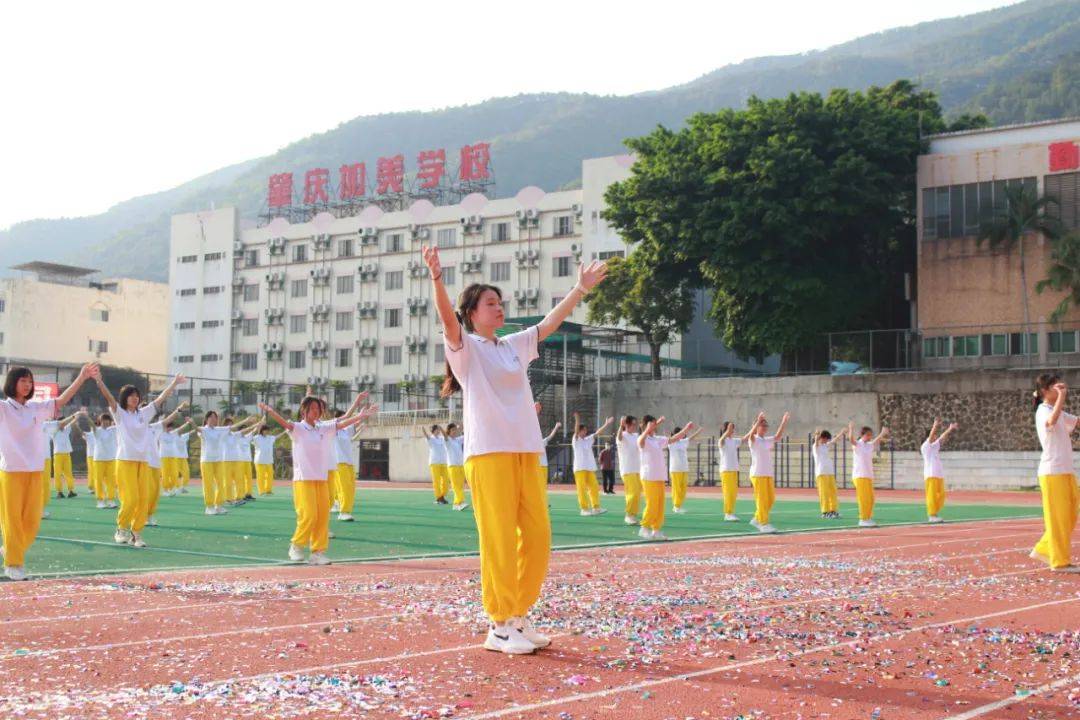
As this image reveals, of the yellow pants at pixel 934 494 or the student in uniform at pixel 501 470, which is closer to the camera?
the student in uniform at pixel 501 470

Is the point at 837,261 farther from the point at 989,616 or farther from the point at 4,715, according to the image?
the point at 4,715

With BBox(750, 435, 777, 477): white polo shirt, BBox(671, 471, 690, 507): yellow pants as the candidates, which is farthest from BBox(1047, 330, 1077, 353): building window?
BBox(750, 435, 777, 477): white polo shirt

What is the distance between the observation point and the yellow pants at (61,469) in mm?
27234

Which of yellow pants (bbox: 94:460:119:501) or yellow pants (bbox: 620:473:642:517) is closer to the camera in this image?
yellow pants (bbox: 620:473:642:517)

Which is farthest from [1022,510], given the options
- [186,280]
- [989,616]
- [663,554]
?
[186,280]

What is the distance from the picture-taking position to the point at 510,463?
6.82 m

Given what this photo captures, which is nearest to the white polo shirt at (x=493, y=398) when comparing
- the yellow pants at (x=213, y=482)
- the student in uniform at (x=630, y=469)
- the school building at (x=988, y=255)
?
the student in uniform at (x=630, y=469)

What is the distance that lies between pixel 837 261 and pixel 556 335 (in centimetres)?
1187

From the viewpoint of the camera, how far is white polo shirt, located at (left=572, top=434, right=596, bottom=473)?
24.8m

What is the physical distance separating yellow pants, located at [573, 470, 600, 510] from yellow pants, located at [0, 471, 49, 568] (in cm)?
1457

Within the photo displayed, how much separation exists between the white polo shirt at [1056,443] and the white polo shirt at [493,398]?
22.8 feet

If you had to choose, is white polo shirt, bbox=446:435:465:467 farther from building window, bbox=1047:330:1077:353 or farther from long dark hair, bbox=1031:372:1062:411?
building window, bbox=1047:330:1077:353

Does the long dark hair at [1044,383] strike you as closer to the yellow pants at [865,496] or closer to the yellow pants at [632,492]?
the yellow pants at [865,496]

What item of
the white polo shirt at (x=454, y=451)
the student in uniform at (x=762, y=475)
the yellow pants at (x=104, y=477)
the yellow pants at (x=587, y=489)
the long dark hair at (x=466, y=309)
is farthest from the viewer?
the white polo shirt at (x=454, y=451)
